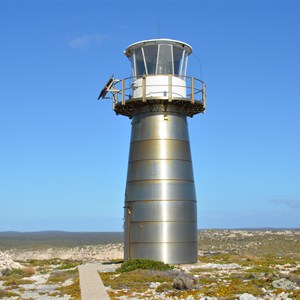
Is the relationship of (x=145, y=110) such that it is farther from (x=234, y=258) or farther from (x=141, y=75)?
(x=234, y=258)

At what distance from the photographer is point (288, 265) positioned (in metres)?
27.3

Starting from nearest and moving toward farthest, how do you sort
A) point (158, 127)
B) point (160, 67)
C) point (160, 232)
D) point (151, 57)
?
point (160, 232) < point (158, 127) < point (160, 67) < point (151, 57)

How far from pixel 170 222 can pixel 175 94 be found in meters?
6.34

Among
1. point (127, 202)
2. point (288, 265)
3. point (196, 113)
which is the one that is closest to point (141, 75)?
point (196, 113)

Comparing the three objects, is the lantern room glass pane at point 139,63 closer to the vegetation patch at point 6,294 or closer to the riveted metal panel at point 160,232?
the riveted metal panel at point 160,232

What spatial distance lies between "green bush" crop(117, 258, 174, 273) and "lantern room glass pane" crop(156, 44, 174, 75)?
365 inches

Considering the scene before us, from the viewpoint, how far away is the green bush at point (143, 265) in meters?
23.8


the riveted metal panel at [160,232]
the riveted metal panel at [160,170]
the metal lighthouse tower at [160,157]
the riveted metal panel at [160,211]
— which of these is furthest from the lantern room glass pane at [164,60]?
the riveted metal panel at [160,232]

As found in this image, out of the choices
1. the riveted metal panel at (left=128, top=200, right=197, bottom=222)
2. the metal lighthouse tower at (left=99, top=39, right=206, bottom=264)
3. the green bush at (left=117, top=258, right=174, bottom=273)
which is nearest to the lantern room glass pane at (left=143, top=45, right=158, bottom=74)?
the metal lighthouse tower at (left=99, top=39, right=206, bottom=264)

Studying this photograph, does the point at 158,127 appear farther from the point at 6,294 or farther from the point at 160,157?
the point at 6,294

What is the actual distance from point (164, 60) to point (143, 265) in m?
10.2

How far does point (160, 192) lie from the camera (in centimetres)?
2627

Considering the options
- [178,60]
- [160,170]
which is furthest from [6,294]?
[178,60]

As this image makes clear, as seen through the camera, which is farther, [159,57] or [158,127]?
[159,57]
